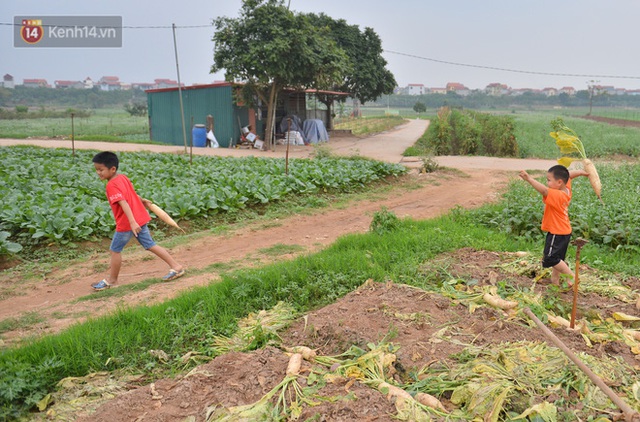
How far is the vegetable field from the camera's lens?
7707mm

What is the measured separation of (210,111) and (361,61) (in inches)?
490

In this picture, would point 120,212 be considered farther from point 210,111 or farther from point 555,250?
point 210,111

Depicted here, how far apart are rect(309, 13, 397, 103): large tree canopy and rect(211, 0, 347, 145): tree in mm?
9002

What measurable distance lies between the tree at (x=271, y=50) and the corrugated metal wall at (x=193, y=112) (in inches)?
101

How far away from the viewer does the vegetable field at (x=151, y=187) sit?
25.3ft

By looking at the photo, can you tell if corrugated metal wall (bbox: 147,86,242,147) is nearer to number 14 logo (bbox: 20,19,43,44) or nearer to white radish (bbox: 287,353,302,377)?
number 14 logo (bbox: 20,19,43,44)

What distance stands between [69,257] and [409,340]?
5491 millimetres

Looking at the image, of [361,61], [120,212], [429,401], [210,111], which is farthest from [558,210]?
[361,61]

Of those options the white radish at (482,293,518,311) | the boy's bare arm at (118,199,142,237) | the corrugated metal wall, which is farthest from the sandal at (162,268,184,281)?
the corrugated metal wall

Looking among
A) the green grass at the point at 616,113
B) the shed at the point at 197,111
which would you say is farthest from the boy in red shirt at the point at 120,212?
the green grass at the point at 616,113

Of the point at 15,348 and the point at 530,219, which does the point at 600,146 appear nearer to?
the point at 530,219

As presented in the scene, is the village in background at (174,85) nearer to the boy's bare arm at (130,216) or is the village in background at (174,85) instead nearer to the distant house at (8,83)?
the distant house at (8,83)

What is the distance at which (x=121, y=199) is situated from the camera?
18.7 feet

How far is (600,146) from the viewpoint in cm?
2391
